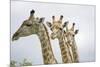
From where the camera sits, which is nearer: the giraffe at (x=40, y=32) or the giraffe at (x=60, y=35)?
the giraffe at (x=40, y=32)

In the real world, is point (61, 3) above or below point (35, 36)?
above

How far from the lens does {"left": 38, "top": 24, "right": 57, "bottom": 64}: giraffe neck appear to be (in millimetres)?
3018

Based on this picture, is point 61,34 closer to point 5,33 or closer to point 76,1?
point 76,1

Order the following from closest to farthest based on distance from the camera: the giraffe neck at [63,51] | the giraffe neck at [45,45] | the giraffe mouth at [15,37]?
the giraffe mouth at [15,37] < the giraffe neck at [45,45] < the giraffe neck at [63,51]

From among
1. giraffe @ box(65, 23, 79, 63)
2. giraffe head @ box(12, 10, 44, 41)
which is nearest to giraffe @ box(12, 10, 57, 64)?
giraffe head @ box(12, 10, 44, 41)

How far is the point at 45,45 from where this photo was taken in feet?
9.95

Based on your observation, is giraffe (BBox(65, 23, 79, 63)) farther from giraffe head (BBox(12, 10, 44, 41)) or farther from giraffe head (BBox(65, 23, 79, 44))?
giraffe head (BBox(12, 10, 44, 41))

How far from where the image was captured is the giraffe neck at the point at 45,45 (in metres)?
3.02

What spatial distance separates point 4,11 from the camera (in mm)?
2830

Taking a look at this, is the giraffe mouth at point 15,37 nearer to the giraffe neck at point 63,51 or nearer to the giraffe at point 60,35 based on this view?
the giraffe at point 60,35

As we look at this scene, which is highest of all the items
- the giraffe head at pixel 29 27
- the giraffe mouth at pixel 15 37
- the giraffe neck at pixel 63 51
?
the giraffe head at pixel 29 27

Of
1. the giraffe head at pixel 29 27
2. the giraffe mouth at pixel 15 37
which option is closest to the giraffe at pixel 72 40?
the giraffe head at pixel 29 27

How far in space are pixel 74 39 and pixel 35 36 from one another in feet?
1.88

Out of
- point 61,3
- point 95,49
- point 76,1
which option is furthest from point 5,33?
point 95,49
